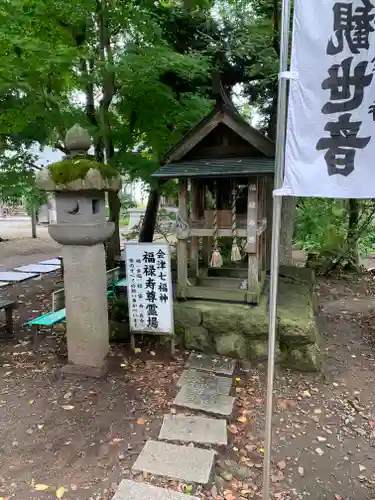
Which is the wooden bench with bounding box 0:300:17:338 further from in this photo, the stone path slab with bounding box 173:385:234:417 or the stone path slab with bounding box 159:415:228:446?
the stone path slab with bounding box 159:415:228:446

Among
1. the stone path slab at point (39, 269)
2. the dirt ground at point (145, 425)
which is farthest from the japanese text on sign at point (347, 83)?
the stone path slab at point (39, 269)

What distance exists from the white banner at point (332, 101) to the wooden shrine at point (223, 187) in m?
2.42

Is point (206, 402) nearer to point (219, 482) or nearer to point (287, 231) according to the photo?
point (219, 482)

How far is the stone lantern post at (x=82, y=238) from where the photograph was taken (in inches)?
187

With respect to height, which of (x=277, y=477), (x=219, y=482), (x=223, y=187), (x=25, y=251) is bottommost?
(x=277, y=477)

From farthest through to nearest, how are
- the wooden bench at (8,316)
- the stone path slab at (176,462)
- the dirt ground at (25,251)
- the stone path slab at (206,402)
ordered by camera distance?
1. the dirt ground at (25,251)
2. the wooden bench at (8,316)
3. the stone path slab at (206,402)
4. the stone path slab at (176,462)

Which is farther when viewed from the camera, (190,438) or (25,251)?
(25,251)

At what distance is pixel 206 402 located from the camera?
456 cm

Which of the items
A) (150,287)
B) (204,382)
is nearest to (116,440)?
(204,382)

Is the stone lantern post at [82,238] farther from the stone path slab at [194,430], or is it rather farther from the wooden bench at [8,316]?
the wooden bench at [8,316]

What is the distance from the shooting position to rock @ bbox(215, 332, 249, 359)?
→ 18.9 feet

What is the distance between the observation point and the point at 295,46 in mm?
2754

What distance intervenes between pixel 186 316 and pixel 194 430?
210 centimetres

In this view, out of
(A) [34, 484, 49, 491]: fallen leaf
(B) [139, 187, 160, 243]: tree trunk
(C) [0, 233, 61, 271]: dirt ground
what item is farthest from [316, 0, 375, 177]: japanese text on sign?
(C) [0, 233, 61, 271]: dirt ground
